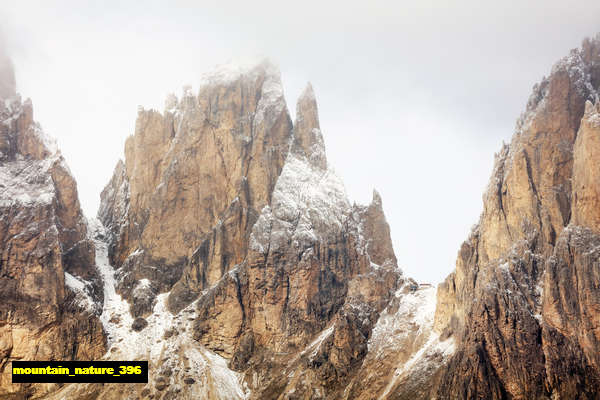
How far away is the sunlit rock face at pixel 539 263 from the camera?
9969 cm

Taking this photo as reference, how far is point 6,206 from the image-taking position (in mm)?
152000

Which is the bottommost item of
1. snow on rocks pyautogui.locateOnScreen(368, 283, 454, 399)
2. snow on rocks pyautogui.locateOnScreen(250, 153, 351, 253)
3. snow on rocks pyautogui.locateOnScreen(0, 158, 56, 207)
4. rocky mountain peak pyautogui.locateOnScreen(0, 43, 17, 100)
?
snow on rocks pyautogui.locateOnScreen(368, 283, 454, 399)

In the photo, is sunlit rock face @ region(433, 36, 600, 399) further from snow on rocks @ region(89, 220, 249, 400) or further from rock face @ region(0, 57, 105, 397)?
rock face @ region(0, 57, 105, 397)

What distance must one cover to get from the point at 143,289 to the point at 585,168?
11301 centimetres

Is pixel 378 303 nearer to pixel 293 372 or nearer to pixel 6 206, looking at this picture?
pixel 293 372

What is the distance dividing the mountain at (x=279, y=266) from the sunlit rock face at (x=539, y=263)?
29cm

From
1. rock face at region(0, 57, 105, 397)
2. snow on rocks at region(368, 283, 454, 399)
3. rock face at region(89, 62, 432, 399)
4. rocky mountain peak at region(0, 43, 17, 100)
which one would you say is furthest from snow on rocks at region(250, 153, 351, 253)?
rocky mountain peak at region(0, 43, 17, 100)

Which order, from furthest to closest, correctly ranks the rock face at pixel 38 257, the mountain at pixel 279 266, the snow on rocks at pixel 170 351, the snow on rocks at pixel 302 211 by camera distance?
the snow on rocks at pixel 302 211 < the rock face at pixel 38 257 < the snow on rocks at pixel 170 351 < the mountain at pixel 279 266

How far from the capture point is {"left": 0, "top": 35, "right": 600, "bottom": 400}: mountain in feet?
351

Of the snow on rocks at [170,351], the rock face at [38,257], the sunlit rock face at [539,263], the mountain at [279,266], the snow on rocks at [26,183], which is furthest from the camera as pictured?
the snow on rocks at [26,183]

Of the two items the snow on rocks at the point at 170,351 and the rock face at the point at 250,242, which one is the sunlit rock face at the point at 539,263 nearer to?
the rock face at the point at 250,242

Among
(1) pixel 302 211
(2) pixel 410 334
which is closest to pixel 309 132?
(1) pixel 302 211

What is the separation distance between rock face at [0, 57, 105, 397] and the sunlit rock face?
8843 cm

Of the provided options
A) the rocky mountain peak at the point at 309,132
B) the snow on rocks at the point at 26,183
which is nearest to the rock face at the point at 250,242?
the rocky mountain peak at the point at 309,132
